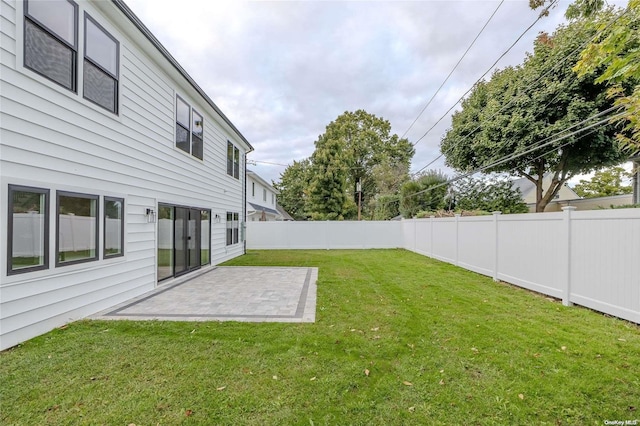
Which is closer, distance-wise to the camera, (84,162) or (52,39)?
(52,39)

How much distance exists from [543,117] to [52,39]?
14263mm

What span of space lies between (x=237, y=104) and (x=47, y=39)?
37.8ft

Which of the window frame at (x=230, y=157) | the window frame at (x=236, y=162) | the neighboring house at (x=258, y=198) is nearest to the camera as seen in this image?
the window frame at (x=230, y=157)

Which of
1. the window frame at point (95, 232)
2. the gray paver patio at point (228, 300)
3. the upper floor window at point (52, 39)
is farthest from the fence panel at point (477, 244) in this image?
the upper floor window at point (52, 39)

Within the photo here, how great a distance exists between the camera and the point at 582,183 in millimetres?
27719

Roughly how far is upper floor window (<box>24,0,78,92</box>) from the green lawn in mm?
3363

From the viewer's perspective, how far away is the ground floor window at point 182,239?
6.42 metres

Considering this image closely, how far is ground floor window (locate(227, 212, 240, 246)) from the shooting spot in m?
11.0

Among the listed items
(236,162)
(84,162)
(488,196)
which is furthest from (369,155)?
(84,162)

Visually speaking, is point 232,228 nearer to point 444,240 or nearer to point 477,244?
point 444,240

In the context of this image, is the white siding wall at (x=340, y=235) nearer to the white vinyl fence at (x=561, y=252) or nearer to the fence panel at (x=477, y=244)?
the white vinyl fence at (x=561, y=252)

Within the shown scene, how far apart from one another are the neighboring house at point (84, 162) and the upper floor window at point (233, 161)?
11.6 ft

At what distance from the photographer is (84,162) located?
4.20 meters

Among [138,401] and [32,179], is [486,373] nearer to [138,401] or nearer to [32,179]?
[138,401]
